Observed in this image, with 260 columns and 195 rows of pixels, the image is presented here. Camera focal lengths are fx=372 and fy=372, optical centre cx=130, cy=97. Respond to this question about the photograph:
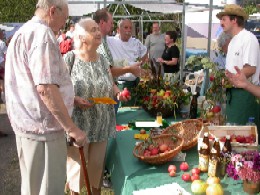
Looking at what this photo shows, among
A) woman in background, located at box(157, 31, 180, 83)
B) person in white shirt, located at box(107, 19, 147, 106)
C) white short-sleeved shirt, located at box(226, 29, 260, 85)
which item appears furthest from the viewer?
woman in background, located at box(157, 31, 180, 83)

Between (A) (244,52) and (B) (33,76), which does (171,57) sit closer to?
(A) (244,52)

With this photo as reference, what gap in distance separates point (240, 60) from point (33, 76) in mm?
2205

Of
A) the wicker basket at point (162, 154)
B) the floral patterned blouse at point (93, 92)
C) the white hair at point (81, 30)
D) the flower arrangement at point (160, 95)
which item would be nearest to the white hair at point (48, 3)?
the white hair at point (81, 30)

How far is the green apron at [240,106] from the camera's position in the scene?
3.53m

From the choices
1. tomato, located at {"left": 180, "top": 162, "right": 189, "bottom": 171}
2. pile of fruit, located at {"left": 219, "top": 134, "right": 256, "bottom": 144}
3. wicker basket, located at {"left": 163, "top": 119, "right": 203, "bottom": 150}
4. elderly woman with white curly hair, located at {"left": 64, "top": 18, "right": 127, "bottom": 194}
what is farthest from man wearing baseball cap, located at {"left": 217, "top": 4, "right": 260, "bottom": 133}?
tomato, located at {"left": 180, "top": 162, "right": 189, "bottom": 171}

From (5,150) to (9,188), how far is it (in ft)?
4.20

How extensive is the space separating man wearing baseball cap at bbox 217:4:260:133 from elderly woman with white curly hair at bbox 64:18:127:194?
1.32m

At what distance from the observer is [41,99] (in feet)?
6.68

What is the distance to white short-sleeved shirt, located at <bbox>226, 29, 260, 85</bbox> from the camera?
339 cm

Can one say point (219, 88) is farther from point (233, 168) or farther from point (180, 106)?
point (233, 168)

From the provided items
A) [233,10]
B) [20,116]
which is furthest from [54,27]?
[233,10]

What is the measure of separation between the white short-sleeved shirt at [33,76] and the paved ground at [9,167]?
1.91m

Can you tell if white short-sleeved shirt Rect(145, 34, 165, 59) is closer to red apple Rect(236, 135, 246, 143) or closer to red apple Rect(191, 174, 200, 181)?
red apple Rect(236, 135, 246, 143)

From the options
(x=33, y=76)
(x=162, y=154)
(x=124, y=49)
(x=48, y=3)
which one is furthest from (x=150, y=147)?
(x=124, y=49)
